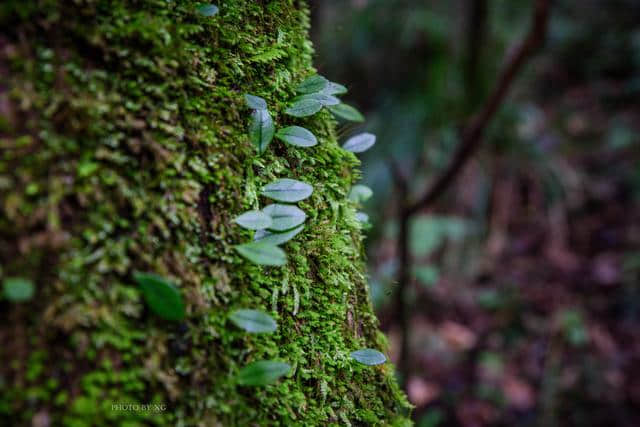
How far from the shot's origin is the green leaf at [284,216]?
0.85 m

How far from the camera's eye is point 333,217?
996 millimetres

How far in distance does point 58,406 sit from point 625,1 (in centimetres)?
933

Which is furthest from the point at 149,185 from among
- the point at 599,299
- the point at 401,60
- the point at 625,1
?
the point at 625,1

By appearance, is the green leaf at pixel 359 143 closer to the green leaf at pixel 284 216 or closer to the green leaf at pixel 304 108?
the green leaf at pixel 304 108

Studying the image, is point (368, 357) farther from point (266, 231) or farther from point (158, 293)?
point (158, 293)

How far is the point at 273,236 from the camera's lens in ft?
2.76

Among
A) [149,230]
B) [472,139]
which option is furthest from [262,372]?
[472,139]

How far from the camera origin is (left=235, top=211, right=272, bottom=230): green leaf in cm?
80

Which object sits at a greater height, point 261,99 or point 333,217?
point 261,99

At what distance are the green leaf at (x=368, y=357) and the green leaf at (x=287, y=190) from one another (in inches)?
14.5

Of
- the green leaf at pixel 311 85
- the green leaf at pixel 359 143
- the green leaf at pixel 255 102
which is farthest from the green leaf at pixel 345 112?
the green leaf at pixel 255 102

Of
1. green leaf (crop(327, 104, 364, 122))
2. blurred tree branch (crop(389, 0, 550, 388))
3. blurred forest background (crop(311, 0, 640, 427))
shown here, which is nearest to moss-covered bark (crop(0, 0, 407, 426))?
green leaf (crop(327, 104, 364, 122))

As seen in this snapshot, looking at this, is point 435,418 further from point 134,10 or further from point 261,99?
point 134,10

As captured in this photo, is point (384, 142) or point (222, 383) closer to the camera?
point (222, 383)
